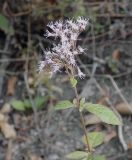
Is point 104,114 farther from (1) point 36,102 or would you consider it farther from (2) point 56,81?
(2) point 56,81

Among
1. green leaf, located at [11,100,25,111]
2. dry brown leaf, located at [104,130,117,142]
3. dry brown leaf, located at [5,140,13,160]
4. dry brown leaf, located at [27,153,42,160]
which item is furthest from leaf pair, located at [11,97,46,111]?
dry brown leaf, located at [104,130,117,142]

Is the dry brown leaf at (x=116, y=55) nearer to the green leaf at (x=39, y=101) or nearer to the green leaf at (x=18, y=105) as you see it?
the green leaf at (x=39, y=101)

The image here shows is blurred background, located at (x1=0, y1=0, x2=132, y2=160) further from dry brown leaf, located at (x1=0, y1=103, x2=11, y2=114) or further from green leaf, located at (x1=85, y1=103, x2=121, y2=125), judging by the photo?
green leaf, located at (x1=85, y1=103, x2=121, y2=125)

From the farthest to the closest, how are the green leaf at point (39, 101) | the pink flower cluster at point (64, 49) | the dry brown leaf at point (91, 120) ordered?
1. the green leaf at point (39, 101)
2. the dry brown leaf at point (91, 120)
3. the pink flower cluster at point (64, 49)

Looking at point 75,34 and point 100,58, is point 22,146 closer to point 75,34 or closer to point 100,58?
point 100,58

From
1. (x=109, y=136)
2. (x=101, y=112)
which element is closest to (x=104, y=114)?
(x=101, y=112)

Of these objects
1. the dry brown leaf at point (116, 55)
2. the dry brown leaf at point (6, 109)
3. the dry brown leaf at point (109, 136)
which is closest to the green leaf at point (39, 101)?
the dry brown leaf at point (6, 109)

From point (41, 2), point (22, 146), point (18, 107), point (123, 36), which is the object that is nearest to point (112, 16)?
point (123, 36)
